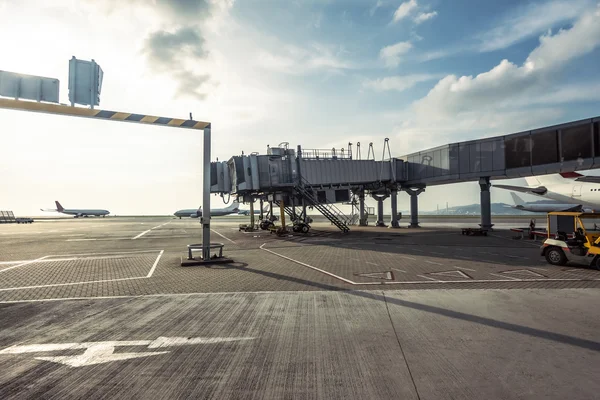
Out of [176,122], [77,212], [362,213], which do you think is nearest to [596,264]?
[176,122]

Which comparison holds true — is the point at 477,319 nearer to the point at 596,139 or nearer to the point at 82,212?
the point at 596,139

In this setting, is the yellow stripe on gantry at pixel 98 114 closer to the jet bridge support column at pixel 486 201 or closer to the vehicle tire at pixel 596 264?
the vehicle tire at pixel 596 264

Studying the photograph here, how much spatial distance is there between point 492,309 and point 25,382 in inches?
356

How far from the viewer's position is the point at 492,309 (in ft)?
24.7

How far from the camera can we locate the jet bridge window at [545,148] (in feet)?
93.4

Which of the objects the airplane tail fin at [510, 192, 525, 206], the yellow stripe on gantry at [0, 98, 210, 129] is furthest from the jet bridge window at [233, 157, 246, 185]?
the airplane tail fin at [510, 192, 525, 206]

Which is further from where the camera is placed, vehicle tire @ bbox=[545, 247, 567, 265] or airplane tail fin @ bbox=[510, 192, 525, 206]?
airplane tail fin @ bbox=[510, 192, 525, 206]

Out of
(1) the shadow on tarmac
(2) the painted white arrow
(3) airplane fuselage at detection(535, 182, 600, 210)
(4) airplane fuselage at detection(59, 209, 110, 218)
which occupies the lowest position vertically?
(2) the painted white arrow

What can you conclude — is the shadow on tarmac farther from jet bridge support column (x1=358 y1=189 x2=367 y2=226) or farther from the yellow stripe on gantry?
jet bridge support column (x1=358 y1=189 x2=367 y2=226)

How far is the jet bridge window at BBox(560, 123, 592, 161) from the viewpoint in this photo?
2662cm

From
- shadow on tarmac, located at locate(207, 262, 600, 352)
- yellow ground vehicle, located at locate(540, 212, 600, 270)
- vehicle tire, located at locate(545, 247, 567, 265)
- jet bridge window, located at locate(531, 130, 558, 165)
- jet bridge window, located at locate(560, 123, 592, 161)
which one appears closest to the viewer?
shadow on tarmac, located at locate(207, 262, 600, 352)

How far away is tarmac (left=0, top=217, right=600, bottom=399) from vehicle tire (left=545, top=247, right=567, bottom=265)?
1.72m

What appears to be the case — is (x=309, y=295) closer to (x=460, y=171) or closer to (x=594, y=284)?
(x=594, y=284)

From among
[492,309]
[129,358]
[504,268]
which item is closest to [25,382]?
[129,358]
